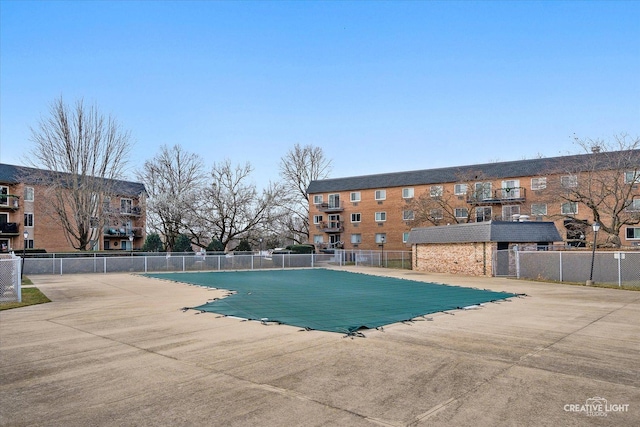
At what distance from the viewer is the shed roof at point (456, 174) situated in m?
42.6

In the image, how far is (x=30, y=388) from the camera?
5.79 m

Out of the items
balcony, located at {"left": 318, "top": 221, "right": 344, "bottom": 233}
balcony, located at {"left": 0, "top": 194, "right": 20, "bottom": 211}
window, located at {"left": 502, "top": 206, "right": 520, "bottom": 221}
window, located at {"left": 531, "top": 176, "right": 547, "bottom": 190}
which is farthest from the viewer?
balcony, located at {"left": 318, "top": 221, "right": 344, "bottom": 233}

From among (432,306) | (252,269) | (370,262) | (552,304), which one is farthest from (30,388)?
(370,262)

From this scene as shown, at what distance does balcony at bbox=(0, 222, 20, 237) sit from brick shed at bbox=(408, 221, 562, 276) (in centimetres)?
4480

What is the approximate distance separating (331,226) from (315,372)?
52.5m

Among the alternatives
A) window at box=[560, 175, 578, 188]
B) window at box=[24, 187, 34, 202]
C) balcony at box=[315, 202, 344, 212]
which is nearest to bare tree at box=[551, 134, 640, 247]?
window at box=[560, 175, 578, 188]

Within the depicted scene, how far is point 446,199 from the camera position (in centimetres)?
4909

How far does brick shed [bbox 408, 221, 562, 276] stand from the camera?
28.3 m

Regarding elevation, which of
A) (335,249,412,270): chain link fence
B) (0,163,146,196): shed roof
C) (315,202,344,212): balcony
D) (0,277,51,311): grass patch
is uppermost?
(0,163,146,196): shed roof

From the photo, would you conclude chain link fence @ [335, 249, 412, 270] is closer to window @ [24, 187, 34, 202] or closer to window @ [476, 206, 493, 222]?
window @ [476, 206, 493, 222]

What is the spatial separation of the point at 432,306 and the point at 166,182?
46850 millimetres

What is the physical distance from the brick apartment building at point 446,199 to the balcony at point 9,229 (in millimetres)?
34364

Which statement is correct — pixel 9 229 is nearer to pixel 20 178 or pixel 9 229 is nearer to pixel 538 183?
pixel 20 178

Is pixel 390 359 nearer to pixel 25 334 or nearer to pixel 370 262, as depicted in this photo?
pixel 25 334
